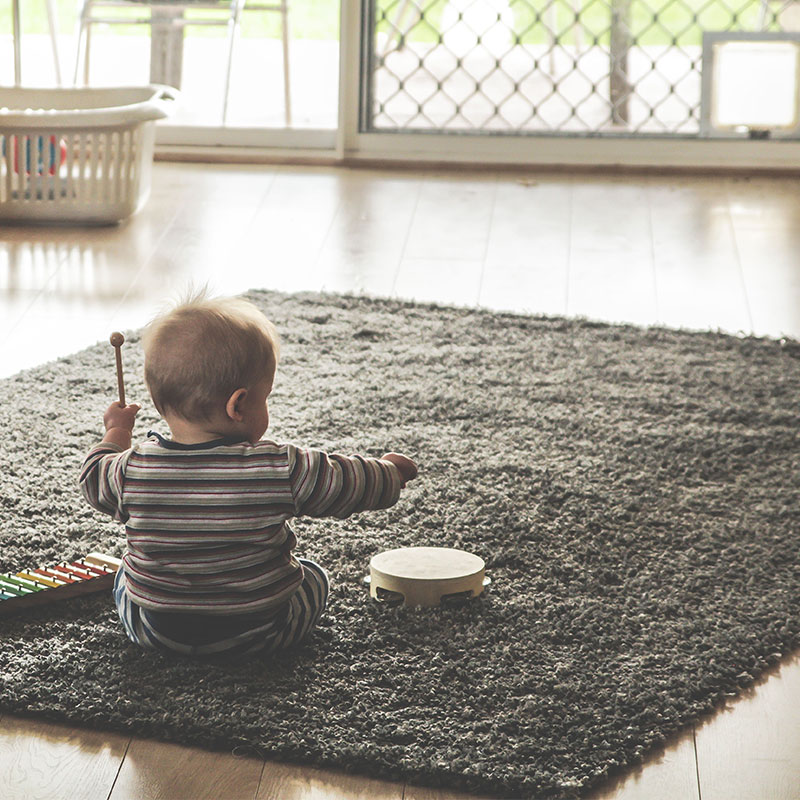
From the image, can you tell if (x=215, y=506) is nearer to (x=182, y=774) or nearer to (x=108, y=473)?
(x=108, y=473)

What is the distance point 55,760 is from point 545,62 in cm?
295

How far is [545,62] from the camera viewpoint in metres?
3.72

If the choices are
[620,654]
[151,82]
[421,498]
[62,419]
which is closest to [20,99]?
[151,82]

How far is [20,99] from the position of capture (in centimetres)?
318

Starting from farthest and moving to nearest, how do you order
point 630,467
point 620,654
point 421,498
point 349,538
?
point 630,467 → point 421,498 → point 349,538 → point 620,654

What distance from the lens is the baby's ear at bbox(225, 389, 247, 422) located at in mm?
1266

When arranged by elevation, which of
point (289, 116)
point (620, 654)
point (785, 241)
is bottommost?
point (620, 654)

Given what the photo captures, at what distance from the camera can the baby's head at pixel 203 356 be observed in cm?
126

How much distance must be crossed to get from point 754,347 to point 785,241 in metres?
0.80

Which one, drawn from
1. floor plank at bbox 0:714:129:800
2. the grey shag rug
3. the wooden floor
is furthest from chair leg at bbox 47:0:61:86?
floor plank at bbox 0:714:129:800

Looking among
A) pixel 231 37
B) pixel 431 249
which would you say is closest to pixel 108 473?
pixel 431 249

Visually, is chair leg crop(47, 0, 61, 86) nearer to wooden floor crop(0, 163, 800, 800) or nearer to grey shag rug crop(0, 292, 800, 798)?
wooden floor crop(0, 163, 800, 800)

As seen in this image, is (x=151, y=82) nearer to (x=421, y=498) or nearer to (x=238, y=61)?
A: (x=238, y=61)

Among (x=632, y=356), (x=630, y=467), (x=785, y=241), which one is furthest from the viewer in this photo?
(x=785, y=241)
